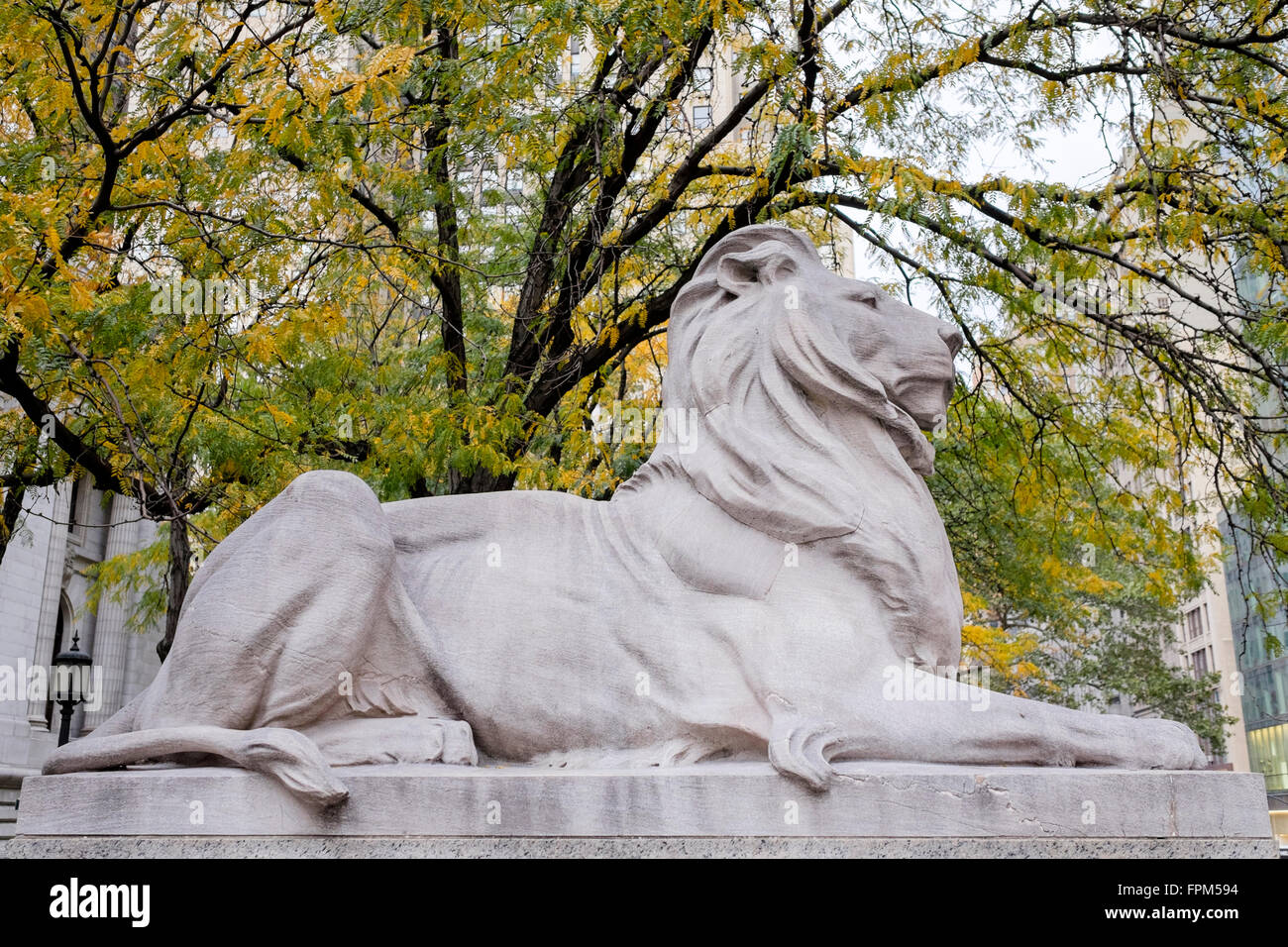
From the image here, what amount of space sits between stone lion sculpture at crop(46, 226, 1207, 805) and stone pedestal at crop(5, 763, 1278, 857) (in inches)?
4.8

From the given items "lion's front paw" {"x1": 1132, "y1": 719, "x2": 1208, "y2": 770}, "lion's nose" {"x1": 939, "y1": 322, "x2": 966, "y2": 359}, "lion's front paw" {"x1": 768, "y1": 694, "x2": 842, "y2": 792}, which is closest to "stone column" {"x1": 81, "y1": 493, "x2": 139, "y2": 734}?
"lion's nose" {"x1": 939, "y1": 322, "x2": 966, "y2": 359}

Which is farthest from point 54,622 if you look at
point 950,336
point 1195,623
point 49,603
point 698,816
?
point 1195,623

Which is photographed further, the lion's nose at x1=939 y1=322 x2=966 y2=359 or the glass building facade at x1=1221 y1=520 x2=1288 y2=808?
the glass building facade at x1=1221 y1=520 x2=1288 y2=808

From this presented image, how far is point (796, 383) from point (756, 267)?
60 cm

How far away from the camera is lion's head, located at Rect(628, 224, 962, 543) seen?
3990 mm

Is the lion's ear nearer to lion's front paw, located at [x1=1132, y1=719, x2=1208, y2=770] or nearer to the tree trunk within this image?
lion's front paw, located at [x1=1132, y1=719, x2=1208, y2=770]

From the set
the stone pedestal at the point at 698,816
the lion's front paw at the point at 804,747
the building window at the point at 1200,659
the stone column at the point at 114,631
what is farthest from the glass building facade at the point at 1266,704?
the lion's front paw at the point at 804,747

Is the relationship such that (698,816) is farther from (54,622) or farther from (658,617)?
(54,622)

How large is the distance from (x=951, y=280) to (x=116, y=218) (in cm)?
715

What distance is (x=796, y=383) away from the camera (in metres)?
4.28

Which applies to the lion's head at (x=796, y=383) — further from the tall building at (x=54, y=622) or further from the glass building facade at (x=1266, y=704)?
the glass building facade at (x=1266, y=704)

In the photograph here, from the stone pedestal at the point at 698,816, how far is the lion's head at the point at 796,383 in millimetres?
979
